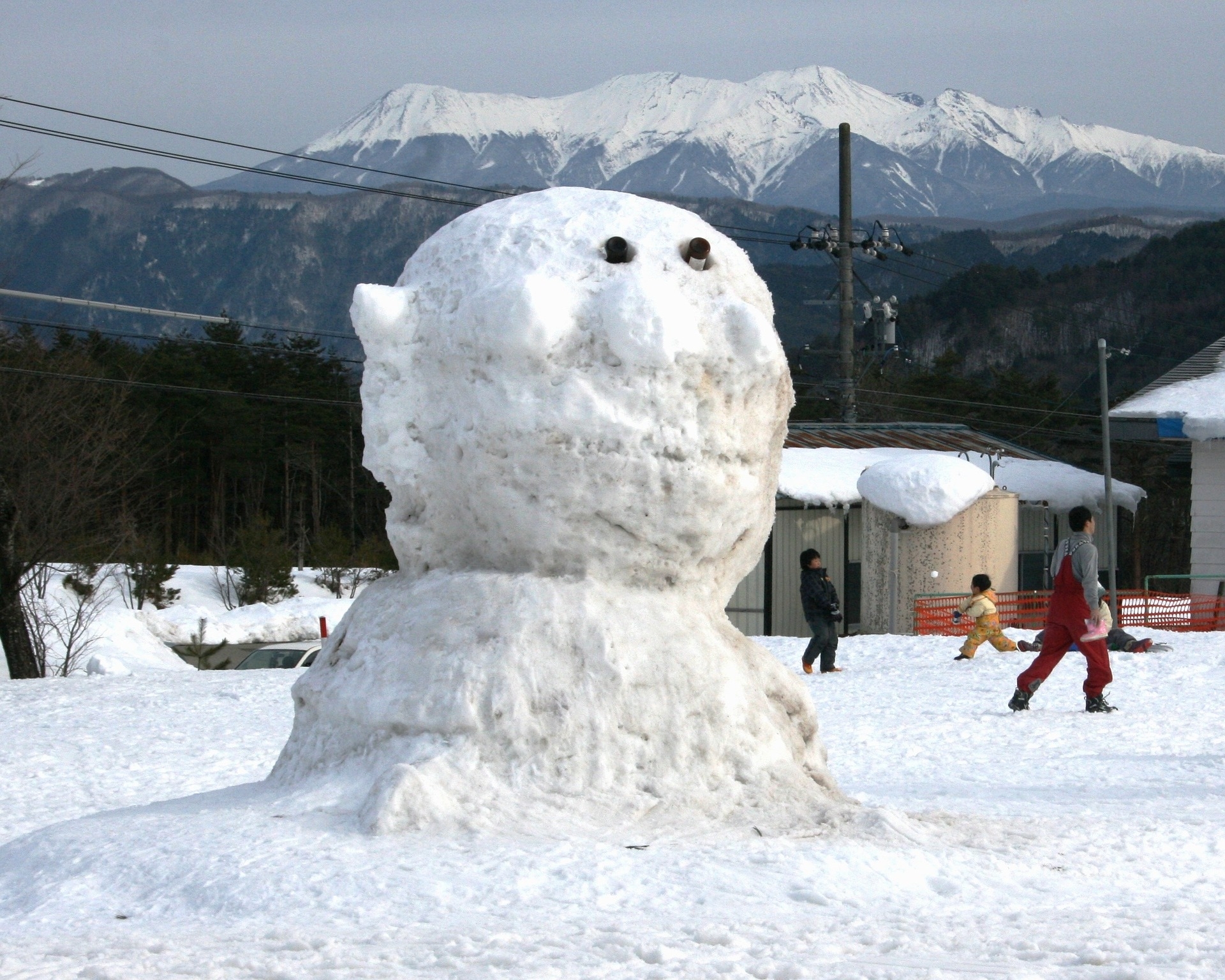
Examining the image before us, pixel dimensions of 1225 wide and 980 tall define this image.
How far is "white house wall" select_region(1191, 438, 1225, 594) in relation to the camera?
21609 mm

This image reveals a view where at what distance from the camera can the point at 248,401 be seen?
140ft

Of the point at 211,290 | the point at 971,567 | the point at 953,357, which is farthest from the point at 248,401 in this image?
the point at 211,290

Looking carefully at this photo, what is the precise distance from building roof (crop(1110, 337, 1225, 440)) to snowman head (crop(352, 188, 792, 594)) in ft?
55.2

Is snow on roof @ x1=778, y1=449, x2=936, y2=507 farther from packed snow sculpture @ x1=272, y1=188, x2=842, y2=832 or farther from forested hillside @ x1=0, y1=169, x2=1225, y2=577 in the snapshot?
packed snow sculpture @ x1=272, y1=188, x2=842, y2=832

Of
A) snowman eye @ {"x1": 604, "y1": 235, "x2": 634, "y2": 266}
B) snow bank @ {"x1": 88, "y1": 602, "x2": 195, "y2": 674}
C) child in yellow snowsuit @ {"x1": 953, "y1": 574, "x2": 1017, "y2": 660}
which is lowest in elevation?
snow bank @ {"x1": 88, "y1": 602, "x2": 195, "y2": 674}

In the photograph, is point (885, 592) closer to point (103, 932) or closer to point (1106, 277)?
point (103, 932)

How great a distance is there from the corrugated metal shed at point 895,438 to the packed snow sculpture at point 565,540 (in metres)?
19.6

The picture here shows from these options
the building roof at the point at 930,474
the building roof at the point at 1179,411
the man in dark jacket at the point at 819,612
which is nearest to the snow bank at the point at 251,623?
Result: the building roof at the point at 930,474

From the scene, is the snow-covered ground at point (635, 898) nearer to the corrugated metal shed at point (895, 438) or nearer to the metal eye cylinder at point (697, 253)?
the metal eye cylinder at point (697, 253)

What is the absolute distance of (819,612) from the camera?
1341cm

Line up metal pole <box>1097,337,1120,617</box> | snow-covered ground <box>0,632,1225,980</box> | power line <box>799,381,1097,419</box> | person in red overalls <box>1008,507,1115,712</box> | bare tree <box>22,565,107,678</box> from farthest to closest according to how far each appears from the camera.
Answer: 1. power line <box>799,381,1097,419</box>
2. metal pole <box>1097,337,1120,617</box>
3. bare tree <box>22,565,107,678</box>
4. person in red overalls <box>1008,507,1115,712</box>
5. snow-covered ground <box>0,632,1225,980</box>

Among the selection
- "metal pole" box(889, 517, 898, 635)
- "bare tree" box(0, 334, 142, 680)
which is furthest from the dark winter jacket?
"bare tree" box(0, 334, 142, 680)

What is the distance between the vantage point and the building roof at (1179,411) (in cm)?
2072

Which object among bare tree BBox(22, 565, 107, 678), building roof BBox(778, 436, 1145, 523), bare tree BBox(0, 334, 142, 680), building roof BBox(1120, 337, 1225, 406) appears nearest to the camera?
bare tree BBox(0, 334, 142, 680)
